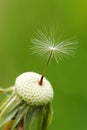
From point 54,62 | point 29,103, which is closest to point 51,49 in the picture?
point 29,103

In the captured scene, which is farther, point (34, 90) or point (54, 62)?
point (54, 62)

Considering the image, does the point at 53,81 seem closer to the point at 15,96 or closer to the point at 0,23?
the point at 0,23

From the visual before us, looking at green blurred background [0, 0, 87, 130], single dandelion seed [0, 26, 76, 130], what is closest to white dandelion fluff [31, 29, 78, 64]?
single dandelion seed [0, 26, 76, 130]

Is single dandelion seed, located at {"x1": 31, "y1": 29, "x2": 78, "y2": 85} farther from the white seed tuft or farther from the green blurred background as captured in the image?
the green blurred background

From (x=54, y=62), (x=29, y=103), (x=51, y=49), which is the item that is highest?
(x=54, y=62)

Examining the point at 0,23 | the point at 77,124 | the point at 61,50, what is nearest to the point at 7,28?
the point at 0,23

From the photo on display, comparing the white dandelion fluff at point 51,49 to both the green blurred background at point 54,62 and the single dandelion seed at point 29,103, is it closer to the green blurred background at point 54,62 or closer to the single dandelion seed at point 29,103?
the single dandelion seed at point 29,103

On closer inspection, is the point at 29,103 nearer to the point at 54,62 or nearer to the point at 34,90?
the point at 34,90
